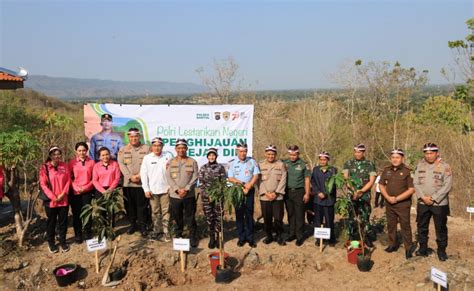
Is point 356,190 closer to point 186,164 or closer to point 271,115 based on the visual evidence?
point 186,164

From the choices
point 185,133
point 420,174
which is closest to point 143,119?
point 185,133

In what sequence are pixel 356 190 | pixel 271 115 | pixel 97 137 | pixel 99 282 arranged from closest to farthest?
pixel 99 282 < pixel 356 190 < pixel 97 137 < pixel 271 115

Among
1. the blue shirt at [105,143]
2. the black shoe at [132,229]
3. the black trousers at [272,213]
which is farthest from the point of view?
the blue shirt at [105,143]

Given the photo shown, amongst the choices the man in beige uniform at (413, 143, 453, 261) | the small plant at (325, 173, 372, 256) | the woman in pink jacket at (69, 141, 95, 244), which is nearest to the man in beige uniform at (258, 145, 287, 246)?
the small plant at (325, 173, 372, 256)

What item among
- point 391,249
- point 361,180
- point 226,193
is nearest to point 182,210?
point 226,193

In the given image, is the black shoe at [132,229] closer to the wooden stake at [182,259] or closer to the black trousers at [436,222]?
the wooden stake at [182,259]

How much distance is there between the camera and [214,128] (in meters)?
7.74

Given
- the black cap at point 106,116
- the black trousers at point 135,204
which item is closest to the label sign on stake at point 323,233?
the black trousers at point 135,204

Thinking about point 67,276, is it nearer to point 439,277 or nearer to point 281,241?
point 281,241

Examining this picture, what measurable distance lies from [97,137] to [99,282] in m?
3.06

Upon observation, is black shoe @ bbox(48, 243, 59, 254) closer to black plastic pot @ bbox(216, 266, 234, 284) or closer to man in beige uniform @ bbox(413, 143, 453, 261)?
black plastic pot @ bbox(216, 266, 234, 284)

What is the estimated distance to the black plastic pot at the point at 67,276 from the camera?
532cm

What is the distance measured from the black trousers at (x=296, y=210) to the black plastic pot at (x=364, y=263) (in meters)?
1.08

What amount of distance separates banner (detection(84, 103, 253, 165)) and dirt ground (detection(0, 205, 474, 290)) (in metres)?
2.12
